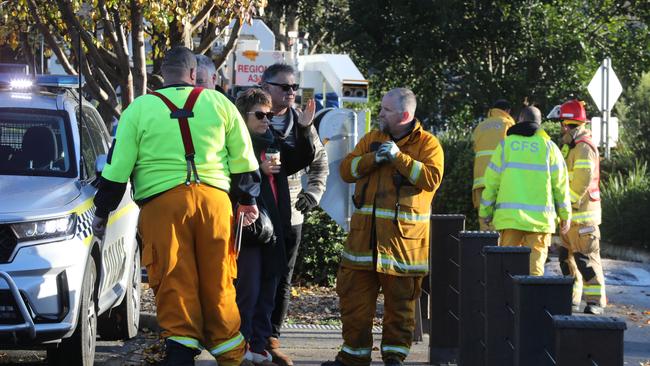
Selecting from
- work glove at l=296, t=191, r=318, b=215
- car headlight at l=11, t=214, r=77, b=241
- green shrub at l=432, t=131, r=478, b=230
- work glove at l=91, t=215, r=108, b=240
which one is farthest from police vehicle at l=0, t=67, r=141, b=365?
green shrub at l=432, t=131, r=478, b=230

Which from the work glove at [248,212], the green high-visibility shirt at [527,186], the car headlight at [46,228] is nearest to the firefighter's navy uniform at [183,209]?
the work glove at [248,212]

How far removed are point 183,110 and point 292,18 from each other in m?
23.8

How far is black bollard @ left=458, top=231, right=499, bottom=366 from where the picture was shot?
285 inches

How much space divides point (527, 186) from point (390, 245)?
296 centimetres

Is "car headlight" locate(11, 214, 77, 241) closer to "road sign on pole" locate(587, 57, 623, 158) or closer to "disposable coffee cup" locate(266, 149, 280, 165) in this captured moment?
"disposable coffee cup" locate(266, 149, 280, 165)

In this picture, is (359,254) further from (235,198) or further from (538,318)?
(538,318)

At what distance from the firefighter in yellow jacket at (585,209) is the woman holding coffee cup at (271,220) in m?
4.16

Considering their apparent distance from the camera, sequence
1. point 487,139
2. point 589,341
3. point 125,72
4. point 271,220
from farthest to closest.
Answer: point 487,139 → point 125,72 → point 271,220 → point 589,341

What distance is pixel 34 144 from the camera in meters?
8.10

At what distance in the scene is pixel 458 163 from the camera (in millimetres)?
18578

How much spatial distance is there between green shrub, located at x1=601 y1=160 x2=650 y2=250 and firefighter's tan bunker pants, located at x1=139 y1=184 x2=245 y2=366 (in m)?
12.5

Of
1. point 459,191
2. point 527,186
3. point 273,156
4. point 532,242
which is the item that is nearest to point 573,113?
point 527,186

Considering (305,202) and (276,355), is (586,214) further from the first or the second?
(276,355)

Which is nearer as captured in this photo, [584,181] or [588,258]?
[584,181]
